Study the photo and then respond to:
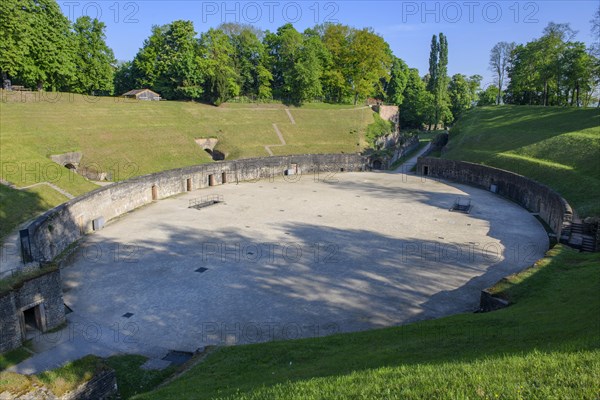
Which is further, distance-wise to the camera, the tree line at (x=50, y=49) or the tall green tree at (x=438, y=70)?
the tall green tree at (x=438, y=70)

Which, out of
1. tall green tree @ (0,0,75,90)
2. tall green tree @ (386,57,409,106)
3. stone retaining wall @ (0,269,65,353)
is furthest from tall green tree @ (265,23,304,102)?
stone retaining wall @ (0,269,65,353)

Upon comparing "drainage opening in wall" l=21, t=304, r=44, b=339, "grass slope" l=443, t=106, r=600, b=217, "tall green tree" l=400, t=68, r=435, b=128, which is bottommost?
"drainage opening in wall" l=21, t=304, r=44, b=339

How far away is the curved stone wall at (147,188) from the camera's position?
23.4 meters

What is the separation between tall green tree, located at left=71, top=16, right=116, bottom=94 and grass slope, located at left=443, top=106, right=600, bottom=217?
177 feet

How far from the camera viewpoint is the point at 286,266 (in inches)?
897

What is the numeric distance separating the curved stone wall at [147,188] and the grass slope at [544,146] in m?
16.4

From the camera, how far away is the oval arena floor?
57.6ft

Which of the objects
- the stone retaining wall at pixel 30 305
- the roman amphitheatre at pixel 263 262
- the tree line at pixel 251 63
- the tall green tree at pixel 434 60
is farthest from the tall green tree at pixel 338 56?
the stone retaining wall at pixel 30 305

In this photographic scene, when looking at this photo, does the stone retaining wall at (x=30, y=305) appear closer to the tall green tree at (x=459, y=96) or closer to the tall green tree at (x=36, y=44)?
the tall green tree at (x=36, y=44)

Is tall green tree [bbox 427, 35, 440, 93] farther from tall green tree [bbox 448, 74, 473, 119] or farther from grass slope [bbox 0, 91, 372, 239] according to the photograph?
grass slope [bbox 0, 91, 372, 239]

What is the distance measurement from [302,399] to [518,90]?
87.0 meters

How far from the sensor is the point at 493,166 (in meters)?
45.6

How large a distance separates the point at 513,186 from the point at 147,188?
34.1m

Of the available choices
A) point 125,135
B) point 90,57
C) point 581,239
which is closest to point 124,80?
point 90,57
